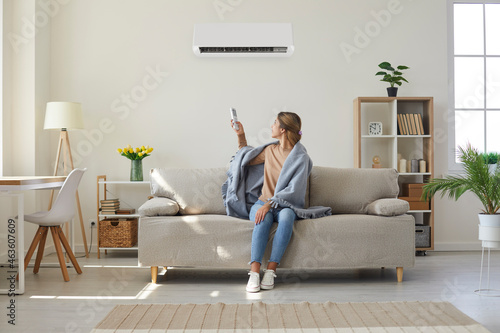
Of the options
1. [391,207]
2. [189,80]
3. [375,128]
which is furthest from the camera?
[189,80]

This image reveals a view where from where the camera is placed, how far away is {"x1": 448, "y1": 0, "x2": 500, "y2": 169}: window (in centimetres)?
538

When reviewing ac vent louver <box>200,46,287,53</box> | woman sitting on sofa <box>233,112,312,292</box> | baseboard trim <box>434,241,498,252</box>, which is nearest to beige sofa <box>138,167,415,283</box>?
woman sitting on sofa <box>233,112,312,292</box>

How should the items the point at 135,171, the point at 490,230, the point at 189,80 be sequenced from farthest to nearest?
1. the point at 189,80
2. the point at 135,171
3. the point at 490,230

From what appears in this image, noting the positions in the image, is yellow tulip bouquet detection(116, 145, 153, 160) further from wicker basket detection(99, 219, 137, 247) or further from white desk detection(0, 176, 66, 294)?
white desk detection(0, 176, 66, 294)

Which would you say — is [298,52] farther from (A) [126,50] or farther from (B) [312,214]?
(B) [312,214]

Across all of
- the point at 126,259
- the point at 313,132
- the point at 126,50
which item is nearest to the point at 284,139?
the point at 313,132

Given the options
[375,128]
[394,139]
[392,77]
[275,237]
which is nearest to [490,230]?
[275,237]

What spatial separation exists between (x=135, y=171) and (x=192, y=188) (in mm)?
1111

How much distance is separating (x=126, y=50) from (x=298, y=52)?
1.69 meters

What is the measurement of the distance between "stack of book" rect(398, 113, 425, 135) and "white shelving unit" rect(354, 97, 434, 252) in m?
0.06

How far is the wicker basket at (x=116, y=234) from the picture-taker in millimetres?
4832

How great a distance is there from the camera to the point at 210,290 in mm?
3473

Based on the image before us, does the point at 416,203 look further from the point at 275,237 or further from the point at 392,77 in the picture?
the point at 275,237

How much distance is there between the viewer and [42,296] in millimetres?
3289
